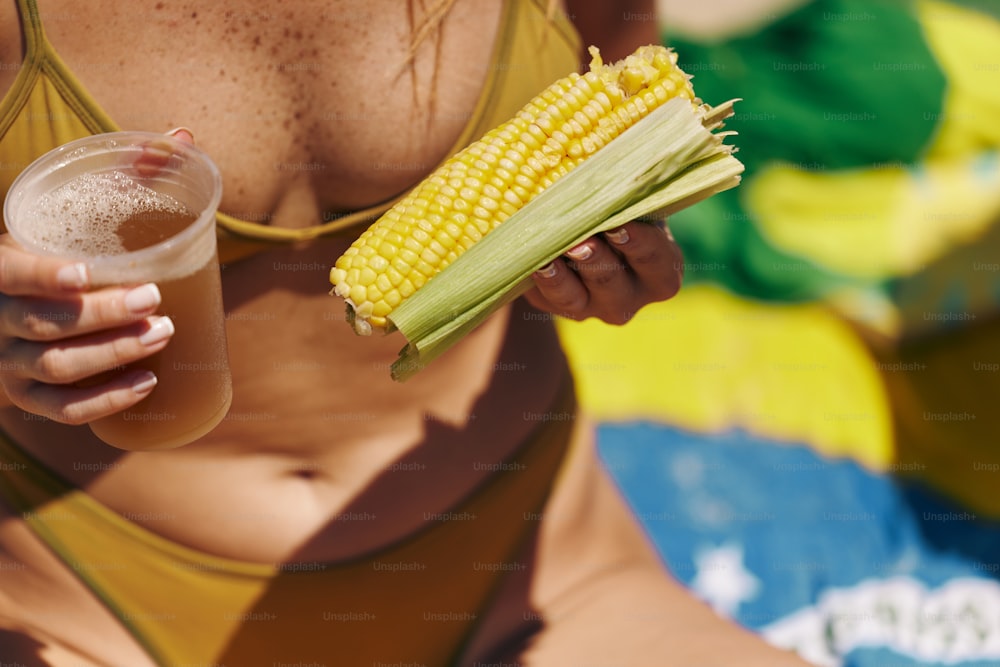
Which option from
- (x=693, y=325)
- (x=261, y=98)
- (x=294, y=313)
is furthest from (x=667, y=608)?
(x=693, y=325)

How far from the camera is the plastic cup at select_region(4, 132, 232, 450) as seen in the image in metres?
0.94

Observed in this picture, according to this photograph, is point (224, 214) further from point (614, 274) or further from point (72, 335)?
point (614, 274)

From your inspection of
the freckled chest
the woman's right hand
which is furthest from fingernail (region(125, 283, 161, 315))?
the freckled chest

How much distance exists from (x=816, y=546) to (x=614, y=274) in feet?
4.23

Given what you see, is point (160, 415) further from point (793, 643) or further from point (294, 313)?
point (793, 643)

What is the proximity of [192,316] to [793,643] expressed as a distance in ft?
4.95

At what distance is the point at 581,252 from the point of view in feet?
3.64

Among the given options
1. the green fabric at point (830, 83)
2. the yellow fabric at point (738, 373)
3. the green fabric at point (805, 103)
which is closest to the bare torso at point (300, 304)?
the yellow fabric at point (738, 373)

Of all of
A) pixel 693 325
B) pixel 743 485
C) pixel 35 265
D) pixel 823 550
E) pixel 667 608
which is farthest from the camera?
pixel 693 325

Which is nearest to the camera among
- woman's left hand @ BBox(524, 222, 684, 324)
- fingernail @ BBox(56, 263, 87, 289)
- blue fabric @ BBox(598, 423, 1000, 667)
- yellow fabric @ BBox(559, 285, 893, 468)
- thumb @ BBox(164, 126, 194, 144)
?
fingernail @ BBox(56, 263, 87, 289)

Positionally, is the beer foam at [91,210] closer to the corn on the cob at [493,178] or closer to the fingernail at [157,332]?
the fingernail at [157,332]

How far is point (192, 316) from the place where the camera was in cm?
99

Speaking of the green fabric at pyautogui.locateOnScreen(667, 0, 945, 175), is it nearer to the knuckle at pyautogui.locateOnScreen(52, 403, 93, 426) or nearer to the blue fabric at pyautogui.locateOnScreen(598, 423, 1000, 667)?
the blue fabric at pyautogui.locateOnScreen(598, 423, 1000, 667)

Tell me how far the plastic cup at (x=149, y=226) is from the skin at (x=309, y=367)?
0.03m
